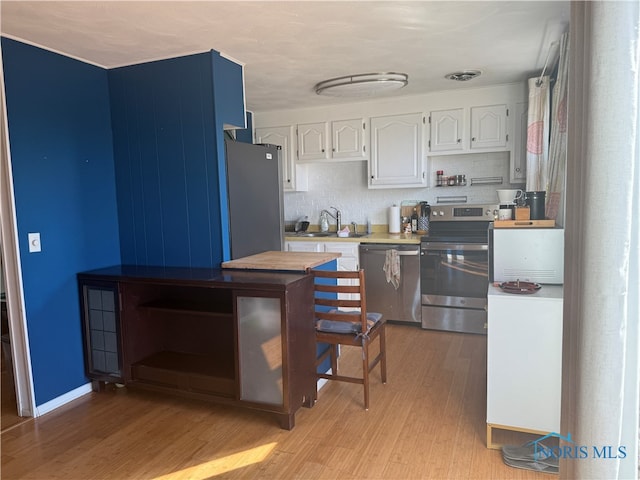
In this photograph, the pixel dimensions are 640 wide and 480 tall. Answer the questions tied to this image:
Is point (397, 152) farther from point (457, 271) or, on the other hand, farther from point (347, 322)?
point (347, 322)

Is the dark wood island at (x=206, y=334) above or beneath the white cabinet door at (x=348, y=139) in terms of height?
beneath

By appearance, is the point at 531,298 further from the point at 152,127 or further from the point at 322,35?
the point at 152,127

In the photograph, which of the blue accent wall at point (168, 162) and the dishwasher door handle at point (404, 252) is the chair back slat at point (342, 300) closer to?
the blue accent wall at point (168, 162)

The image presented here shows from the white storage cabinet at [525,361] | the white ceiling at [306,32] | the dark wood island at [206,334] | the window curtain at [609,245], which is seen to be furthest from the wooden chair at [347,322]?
the window curtain at [609,245]

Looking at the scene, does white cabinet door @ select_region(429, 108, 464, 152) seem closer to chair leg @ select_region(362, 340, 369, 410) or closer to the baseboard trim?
chair leg @ select_region(362, 340, 369, 410)

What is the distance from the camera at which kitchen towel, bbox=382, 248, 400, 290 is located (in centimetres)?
435

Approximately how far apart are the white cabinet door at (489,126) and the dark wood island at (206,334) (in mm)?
2541

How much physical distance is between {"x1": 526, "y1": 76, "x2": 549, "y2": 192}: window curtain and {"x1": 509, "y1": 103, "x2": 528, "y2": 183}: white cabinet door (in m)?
0.51

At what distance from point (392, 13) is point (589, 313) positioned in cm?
200

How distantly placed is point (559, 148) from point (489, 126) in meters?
1.54

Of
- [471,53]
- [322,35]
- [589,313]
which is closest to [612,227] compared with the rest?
[589,313]

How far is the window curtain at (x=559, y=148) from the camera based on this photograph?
2.63 meters

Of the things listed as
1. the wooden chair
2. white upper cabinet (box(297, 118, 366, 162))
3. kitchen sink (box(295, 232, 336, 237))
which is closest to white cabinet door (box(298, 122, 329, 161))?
white upper cabinet (box(297, 118, 366, 162))

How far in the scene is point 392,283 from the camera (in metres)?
4.43
